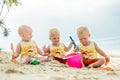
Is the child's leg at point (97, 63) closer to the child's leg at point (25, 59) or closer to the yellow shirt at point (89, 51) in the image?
the yellow shirt at point (89, 51)

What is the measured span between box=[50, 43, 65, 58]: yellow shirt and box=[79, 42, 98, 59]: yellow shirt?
68cm

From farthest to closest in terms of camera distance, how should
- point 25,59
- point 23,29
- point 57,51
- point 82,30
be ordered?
point 57,51, point 23,29, point 25,59, point 82,30

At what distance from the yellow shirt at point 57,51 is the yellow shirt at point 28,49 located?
487 millimetres

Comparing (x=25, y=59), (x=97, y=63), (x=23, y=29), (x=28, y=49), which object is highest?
(x=23, y=29)

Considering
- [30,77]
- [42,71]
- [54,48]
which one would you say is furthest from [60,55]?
[30,77]

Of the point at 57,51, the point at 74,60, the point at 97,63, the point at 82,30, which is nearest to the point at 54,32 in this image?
the point at 57,51

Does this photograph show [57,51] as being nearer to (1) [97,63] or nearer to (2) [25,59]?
(2) [25,59]

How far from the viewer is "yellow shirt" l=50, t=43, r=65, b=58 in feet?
27.7

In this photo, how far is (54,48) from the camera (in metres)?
8.44

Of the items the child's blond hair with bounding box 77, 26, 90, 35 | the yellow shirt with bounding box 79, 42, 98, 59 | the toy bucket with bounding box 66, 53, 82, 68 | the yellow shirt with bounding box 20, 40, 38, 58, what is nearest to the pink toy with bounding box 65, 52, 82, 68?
the toy bucket with bounding box 66, 53, 82, 68

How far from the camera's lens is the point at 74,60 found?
7.65 m

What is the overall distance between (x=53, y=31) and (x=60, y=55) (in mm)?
675

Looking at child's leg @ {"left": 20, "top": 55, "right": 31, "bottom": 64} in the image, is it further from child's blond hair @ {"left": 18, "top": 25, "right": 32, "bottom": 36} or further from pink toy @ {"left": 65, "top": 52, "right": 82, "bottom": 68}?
pink toy @ {"left": 65, "top": 52, "right": 82, "bottom": 68}

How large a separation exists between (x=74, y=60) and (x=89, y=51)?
41cm
